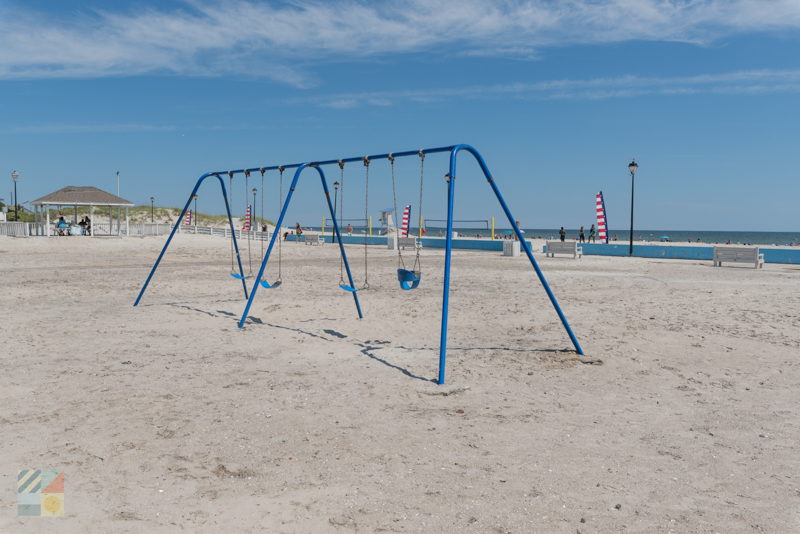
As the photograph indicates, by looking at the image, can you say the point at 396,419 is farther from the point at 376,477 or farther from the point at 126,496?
the point at 126,496

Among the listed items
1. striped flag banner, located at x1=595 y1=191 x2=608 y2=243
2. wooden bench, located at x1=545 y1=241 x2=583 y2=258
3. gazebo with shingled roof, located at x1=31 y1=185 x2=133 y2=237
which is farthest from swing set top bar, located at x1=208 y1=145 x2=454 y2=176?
gazebo with shingled roof, located at x1=31 y1=185 x2=133 y2=237

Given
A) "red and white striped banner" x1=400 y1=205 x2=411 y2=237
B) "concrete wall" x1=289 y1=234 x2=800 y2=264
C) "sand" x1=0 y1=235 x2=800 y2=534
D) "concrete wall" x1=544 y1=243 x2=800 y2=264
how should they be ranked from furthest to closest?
"red and white striped banner" x1=400 y1=205 x2=411 y2=237
"concrete wall" x1=289 y1=234 x2=800 y2=264
"concrete wall" x1=544 y1=243 x2=800 y2=264
"sand" x1=0 y1=235 x2=800 y2=534

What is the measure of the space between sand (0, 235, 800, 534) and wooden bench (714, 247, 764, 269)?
34.2ft

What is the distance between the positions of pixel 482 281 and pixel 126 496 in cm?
1187

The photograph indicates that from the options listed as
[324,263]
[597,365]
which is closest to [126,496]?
[597,365]

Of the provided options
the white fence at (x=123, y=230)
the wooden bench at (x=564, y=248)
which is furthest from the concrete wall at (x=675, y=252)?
the white fence at (x=123, y=230)

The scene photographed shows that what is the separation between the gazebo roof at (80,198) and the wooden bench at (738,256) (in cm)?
3000

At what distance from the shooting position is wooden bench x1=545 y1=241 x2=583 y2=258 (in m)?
24.1

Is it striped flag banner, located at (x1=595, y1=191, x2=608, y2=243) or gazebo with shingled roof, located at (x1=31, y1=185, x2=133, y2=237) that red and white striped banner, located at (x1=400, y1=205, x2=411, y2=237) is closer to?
striped flag banner, located at (x1=595, y1=191, x2=608, y2=243)

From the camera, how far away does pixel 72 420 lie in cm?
481

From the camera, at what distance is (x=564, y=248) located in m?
24.5

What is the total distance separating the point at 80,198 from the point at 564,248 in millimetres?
26127

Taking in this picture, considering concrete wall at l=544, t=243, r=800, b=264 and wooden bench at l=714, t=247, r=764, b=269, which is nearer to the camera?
wooden bench at l=714, t=247, r=764, b=269

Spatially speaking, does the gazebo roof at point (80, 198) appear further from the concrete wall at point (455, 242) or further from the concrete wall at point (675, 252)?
the concrete wall at point (675, 252)
